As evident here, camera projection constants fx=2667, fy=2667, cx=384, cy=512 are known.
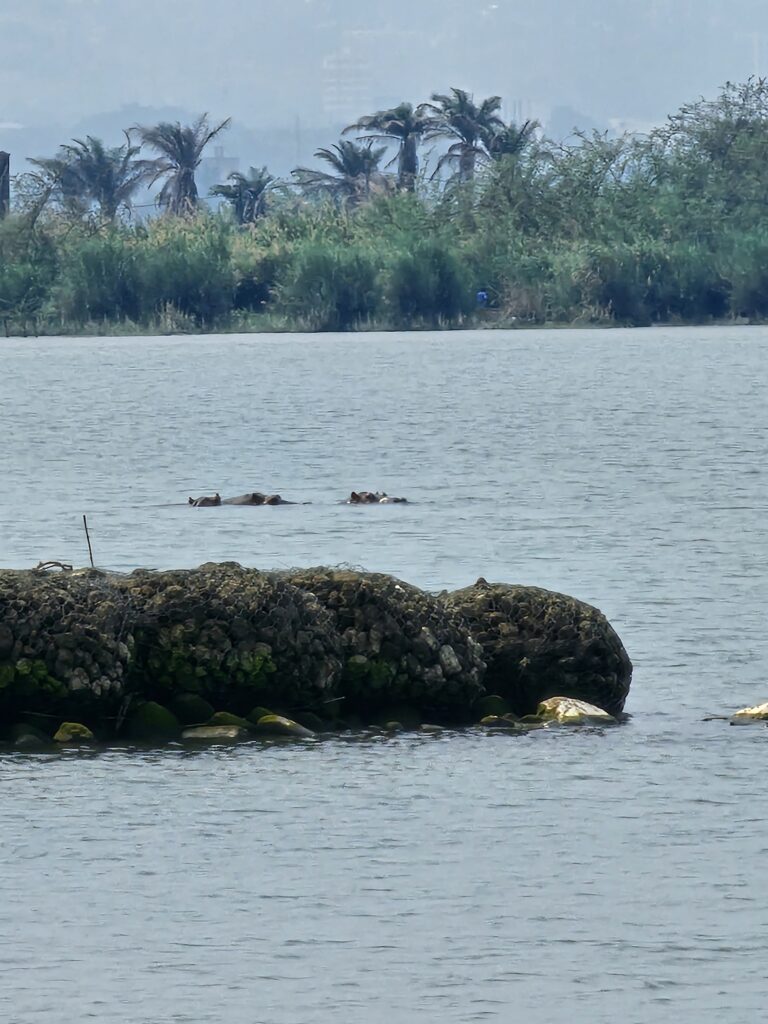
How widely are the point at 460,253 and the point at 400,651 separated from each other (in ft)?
342

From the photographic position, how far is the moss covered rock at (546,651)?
22531mm

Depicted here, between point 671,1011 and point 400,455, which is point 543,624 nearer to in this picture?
point 671,1011

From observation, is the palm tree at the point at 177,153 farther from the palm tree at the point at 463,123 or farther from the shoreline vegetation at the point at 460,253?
the shoreline vegetation at the point at 460,253

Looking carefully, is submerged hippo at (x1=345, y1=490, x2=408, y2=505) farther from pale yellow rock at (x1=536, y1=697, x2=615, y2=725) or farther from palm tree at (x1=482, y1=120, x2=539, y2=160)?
palm tree at (x1=482, y1=120, x2=539, y2=160)

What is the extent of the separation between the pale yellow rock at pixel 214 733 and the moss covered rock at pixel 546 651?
2.38m

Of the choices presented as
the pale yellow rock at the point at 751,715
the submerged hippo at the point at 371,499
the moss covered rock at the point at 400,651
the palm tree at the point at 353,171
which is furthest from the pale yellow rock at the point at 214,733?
the palm tree at the point at 353,171

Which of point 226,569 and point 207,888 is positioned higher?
point 226,569

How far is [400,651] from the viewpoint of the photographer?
2177 cm

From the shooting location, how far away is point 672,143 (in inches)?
5802

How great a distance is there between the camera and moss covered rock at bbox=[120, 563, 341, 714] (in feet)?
69.9

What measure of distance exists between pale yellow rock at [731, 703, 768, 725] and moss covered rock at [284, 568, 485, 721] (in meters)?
2.19

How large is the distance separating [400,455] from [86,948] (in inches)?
1998

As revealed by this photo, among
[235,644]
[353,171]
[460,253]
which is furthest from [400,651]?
[353,171]

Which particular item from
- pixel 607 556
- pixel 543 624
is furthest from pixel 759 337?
pixel 543 624
